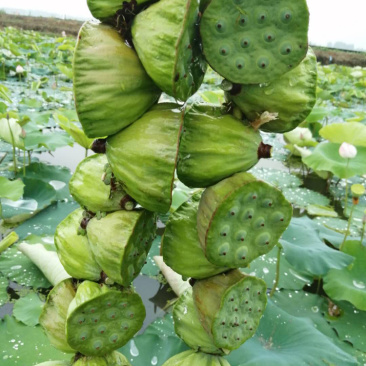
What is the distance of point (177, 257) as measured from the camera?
0.57 m

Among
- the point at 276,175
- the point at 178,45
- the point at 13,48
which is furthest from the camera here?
the point at 13,48

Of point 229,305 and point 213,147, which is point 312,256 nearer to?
point 229,305

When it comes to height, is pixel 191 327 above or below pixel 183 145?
below

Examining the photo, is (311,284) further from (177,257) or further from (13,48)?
(13,48)

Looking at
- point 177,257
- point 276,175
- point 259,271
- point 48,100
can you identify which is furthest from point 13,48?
point 177,257

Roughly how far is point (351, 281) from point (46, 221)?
1377 millimetres

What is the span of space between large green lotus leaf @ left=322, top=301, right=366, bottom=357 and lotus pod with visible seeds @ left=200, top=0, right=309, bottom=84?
1285 mm

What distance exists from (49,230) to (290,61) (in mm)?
1607

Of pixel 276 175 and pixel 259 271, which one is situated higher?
pixel 259 271

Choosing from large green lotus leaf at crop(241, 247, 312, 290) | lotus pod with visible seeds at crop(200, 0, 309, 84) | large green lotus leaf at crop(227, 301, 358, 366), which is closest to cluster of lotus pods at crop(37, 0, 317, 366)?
lotus pod with visible seeds at crop(200, 0, 309, 84)

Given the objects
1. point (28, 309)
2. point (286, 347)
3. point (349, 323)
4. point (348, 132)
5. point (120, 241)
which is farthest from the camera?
point (348, 132)

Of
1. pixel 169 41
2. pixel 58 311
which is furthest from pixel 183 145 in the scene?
pixel 58 311

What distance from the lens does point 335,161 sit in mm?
2119

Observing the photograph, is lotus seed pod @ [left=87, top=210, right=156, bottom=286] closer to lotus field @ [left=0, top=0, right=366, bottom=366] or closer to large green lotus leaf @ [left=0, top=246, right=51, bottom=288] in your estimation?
lotus field @ [left=0, top=0, right=366, bottom=366]
